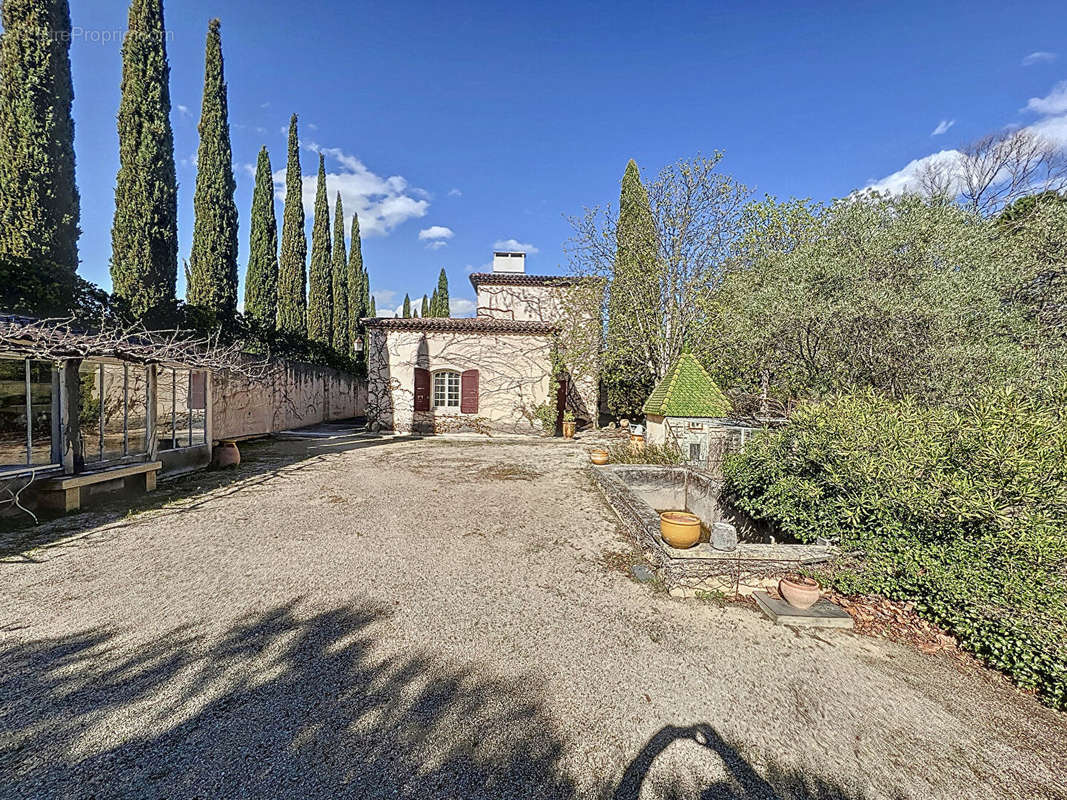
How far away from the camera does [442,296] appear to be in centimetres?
3553

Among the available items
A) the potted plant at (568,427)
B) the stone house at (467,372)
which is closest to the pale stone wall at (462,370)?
the stone house at (467,372)

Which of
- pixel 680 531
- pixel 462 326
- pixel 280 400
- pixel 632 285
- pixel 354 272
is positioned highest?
pixel 354 272

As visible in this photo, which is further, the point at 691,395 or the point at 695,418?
the point at 691,395

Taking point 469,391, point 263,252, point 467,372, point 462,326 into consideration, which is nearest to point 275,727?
point 469,391

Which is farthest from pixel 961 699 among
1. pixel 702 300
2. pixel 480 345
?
pixel 480 345

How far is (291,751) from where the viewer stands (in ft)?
6.66

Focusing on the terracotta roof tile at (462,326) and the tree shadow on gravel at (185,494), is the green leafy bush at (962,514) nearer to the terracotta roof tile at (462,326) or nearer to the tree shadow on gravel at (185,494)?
the tree shadow on gravel at (185,494)

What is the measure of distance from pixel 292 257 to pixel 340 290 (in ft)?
13.6

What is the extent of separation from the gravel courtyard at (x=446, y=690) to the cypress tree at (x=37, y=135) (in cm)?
936

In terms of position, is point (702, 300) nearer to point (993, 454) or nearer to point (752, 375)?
point (752, 375)

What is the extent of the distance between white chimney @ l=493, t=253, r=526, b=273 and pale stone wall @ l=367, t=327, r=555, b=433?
17.9ft

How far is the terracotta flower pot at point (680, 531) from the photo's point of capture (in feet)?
13.6

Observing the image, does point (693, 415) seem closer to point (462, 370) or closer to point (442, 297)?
point (462, 370)

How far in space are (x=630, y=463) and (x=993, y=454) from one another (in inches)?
223
